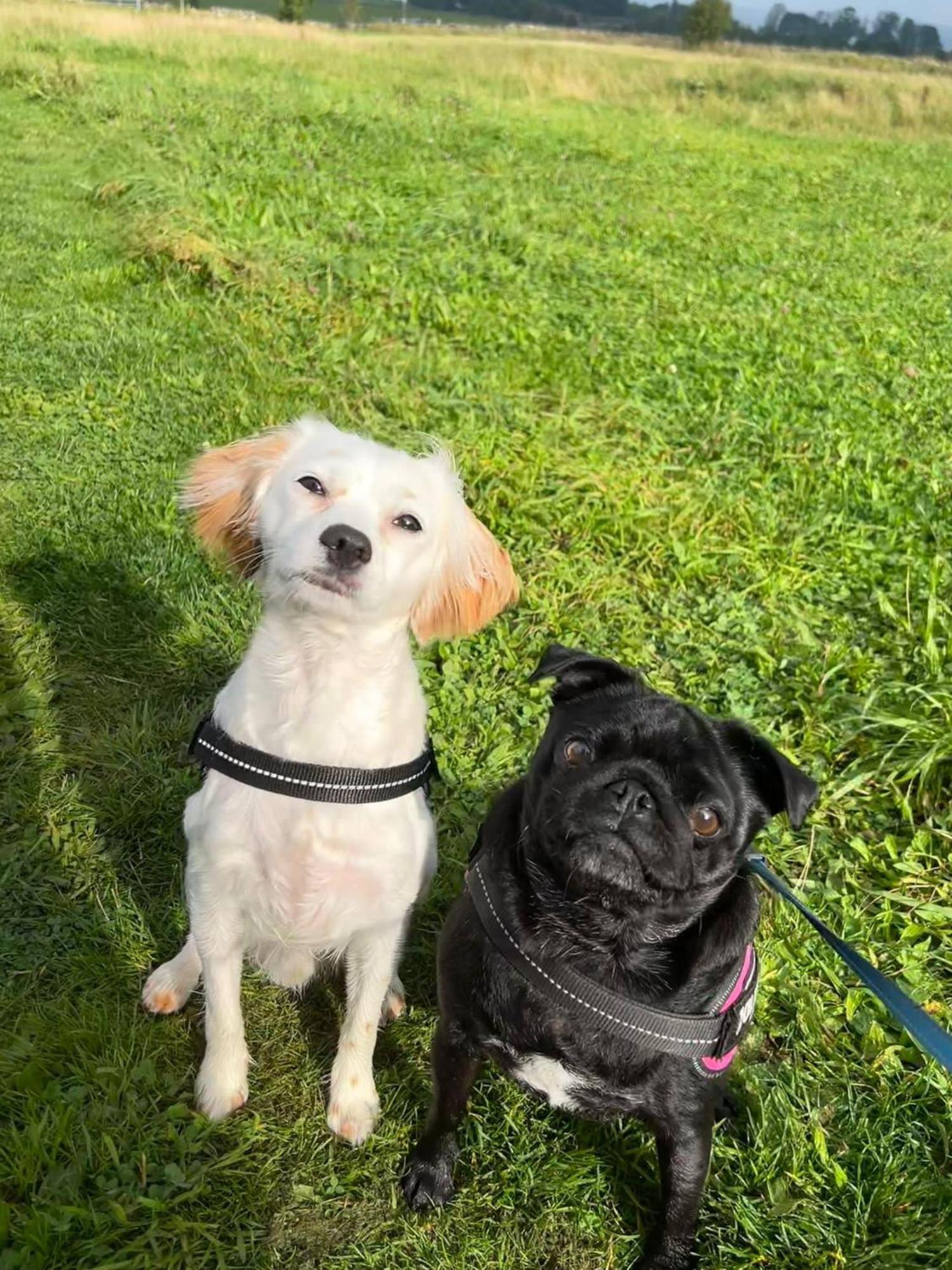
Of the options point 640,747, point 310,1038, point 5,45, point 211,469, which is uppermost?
point 5,45

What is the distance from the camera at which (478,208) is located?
8820 millimetres

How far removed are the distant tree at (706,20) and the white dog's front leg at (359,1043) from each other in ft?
224

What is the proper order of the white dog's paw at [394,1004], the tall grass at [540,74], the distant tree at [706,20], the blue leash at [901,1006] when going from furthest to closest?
1. the distant tree at [706,20]
2. the tall grass at [540,74]
3. the white dog's paw at [394,1004]
4. the blue leash at [901,1006]

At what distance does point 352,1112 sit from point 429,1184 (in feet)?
0.85

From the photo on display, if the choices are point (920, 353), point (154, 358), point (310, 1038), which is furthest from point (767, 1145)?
point (920, 353)

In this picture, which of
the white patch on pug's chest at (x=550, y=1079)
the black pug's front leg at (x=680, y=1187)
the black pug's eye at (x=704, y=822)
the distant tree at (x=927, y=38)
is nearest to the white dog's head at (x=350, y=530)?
the black pug's eye at (x=704, y=822)

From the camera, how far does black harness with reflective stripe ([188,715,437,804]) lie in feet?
6.56

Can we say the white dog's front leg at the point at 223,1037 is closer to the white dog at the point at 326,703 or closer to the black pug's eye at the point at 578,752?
the white dog at the point at 326,703

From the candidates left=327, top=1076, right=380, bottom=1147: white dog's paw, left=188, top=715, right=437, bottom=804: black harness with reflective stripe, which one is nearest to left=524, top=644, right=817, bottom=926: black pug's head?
left=188, top=715, right=437, bottom=804: black harness with reflective stripe

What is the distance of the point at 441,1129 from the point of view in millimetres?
2227

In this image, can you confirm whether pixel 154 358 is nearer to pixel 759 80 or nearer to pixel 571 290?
pixel 571 290

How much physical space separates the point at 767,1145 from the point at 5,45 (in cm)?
1754

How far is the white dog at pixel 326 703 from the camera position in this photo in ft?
6.67

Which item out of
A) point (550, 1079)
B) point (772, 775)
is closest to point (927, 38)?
point (772, 775)
